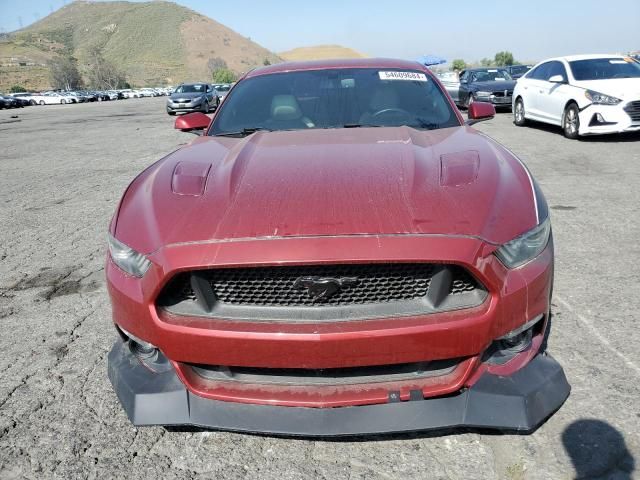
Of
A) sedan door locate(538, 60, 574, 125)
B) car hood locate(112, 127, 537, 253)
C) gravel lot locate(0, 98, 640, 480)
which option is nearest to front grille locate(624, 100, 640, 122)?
sedan door locate(538, 60, 574, 125)

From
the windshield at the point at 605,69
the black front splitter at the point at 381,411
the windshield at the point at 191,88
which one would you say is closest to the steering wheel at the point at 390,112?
the black front splitter at the point at 381,411

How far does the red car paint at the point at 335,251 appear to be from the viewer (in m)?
1.80

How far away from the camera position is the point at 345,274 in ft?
6.05

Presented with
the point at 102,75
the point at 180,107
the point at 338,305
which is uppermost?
the point at 338,305

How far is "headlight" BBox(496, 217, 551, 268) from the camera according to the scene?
1896 mm

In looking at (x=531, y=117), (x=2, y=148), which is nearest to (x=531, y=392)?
(x=531, y=117)

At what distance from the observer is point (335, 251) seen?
1776mm

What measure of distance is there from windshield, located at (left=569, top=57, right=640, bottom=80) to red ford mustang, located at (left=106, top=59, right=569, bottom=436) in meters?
9.71

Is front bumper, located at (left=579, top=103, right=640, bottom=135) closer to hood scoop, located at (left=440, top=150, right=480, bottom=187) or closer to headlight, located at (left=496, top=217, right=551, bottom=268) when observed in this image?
hood scoop, located at (left=440, top=150, right=480, bottom=187)

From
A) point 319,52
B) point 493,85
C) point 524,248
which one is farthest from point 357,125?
point 319,52

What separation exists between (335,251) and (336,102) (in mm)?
1942

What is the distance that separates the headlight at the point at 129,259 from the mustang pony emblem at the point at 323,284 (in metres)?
0.58

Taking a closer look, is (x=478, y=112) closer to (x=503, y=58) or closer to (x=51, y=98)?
(x=51, y=98)

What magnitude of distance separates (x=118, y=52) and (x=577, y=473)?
149 meters
